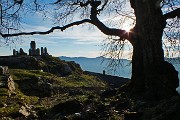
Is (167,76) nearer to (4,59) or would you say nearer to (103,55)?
(103,55)

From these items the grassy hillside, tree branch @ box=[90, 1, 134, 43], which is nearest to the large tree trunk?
tree branch @ box=[90, 1, 134, 43]

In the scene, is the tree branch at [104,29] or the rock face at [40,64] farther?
the rock face at [40,64]

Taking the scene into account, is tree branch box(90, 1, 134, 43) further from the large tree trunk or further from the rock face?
the rock face

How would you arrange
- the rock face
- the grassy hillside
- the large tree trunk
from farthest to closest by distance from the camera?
the rock face < the grassy hillside < the large tree trunk

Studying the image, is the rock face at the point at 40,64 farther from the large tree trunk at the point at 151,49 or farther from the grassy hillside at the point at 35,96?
the large tree trunk at the point at 151,49

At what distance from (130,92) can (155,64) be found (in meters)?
2.04

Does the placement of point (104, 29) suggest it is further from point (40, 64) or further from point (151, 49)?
point (40, 64)

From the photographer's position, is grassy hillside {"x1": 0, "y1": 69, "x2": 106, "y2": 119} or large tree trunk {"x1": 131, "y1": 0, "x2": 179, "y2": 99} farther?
grassy hillside {"x1": 0, "y1": 69, "x2": 106, "y2": 119}

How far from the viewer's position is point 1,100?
20.8m

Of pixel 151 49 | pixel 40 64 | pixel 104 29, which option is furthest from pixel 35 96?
pixel 40 64

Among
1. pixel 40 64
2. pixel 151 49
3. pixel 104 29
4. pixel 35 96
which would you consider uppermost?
pixel 104 29

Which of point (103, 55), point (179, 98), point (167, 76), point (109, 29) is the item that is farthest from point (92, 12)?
point (179, 98)

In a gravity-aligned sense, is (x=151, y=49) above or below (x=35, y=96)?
above

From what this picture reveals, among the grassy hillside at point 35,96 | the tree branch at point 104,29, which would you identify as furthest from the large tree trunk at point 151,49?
the grassy hillside at point 35,96
